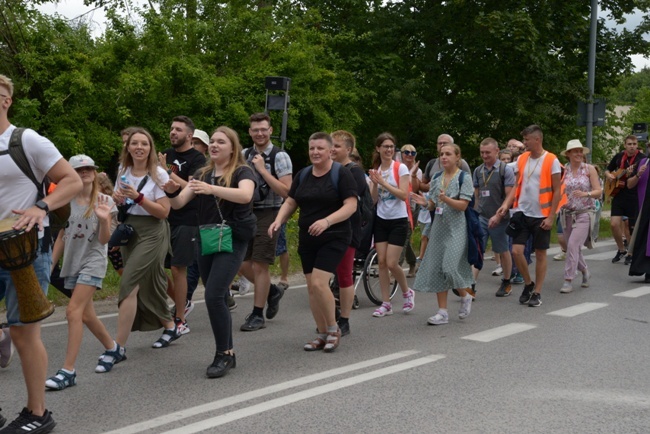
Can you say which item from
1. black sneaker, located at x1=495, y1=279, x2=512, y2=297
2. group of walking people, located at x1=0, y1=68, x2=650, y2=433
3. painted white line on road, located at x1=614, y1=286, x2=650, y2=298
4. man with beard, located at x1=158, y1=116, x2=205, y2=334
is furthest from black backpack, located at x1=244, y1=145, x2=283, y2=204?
painted white line on road, located at x1=614, y1=286, x2=650, y2=298

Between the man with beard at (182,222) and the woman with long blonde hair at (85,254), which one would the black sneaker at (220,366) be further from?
the man with beard at (182,222)

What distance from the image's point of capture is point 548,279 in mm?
11219

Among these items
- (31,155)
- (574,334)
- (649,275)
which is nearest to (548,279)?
(649,275)

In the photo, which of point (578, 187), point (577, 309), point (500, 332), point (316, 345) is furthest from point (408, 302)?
point (578, 187)

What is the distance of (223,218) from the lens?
605 cm

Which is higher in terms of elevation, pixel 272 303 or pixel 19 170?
pixel 19 170

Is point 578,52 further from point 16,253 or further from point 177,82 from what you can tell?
point 16,253

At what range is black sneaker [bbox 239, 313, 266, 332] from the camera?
7.68 m

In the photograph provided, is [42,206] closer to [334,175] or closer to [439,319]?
[334,175]

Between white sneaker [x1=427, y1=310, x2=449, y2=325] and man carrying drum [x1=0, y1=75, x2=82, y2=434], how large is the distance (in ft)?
13.4

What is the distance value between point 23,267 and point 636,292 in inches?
308

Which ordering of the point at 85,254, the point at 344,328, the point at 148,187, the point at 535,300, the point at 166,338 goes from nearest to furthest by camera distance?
1. the point at 85,254
2. the point at 148,187
3. the point at 166,338
4. the point at 344,328
5. the point at 535,300

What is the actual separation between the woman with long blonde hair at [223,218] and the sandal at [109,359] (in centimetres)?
78

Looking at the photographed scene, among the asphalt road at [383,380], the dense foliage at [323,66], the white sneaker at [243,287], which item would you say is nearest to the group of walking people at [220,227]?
the asphalt road at [383,380]
